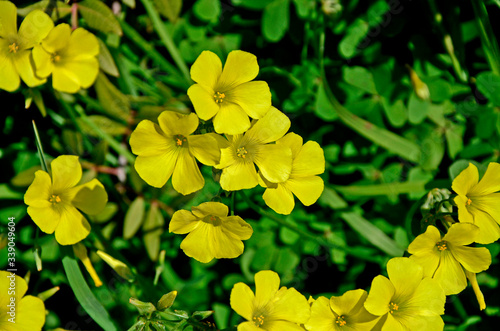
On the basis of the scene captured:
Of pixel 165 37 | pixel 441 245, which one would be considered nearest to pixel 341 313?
pixel 441 245

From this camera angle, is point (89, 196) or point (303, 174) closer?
point (303, 174)

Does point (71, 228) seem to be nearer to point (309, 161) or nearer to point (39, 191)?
point (39, 191)

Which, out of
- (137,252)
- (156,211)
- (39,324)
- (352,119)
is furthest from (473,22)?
(39,324)

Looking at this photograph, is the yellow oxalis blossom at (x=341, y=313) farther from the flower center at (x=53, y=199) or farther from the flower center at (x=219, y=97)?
the flower center at (x=53, y=199)

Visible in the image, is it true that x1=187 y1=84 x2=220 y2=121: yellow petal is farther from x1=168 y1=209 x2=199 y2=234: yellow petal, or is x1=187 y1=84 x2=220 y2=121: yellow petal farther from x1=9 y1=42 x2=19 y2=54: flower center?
x1=9 y1=42 x2=19 y2=54: flower center

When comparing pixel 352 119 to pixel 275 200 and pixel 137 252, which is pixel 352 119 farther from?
pixel 137 252

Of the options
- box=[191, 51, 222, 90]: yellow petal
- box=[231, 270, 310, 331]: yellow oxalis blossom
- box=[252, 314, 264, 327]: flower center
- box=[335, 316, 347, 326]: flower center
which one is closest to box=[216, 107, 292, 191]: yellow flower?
box=[191, 51, 222, 90]: yellow petal
